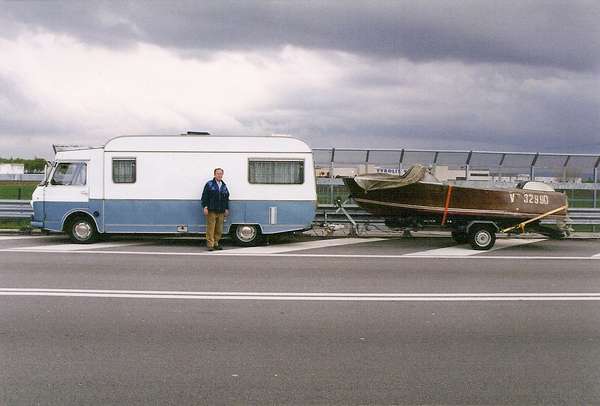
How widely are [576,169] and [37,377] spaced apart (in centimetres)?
1805

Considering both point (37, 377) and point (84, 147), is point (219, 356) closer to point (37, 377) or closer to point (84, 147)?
point (37, 377)

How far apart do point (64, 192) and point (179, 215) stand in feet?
9.04

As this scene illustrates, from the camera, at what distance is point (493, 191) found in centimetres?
1454

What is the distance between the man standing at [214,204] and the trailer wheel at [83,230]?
2.91 meters

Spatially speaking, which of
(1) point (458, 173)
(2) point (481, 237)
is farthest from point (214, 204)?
(1) point (458, 173)

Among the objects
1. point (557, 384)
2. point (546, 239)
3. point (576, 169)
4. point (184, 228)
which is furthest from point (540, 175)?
point (557, 384)

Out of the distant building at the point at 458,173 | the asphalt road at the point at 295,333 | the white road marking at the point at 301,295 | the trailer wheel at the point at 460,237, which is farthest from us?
the distant building at the point at 458,173

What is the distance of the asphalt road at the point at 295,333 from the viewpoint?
492 centimetres

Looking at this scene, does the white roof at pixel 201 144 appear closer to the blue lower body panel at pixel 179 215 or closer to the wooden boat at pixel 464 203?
the blue lower body panel at pixel 179 215

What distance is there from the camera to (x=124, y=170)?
1467 centimetres

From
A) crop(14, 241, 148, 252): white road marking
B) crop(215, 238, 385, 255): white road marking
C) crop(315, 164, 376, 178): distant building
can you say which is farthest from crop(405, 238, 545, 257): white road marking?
crop(14, 241, 148, 252): white road marking

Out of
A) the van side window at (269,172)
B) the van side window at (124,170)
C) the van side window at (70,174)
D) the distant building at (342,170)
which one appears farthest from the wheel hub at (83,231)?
the distant building at (342,170)

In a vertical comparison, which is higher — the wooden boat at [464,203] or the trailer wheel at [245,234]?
the wooden boat at [464,203]

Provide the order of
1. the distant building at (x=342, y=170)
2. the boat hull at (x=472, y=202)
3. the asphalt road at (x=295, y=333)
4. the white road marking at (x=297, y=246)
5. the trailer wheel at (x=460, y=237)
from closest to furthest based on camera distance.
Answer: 1. the asphalt road at (x=295, y=333)
2. the white road marking at (x=297, y=246)
3. the boat hull at (x=472, y=202)
4. the trailer wheel at (x=460, y=237)
5. the distant building at (x=342, y=170)
